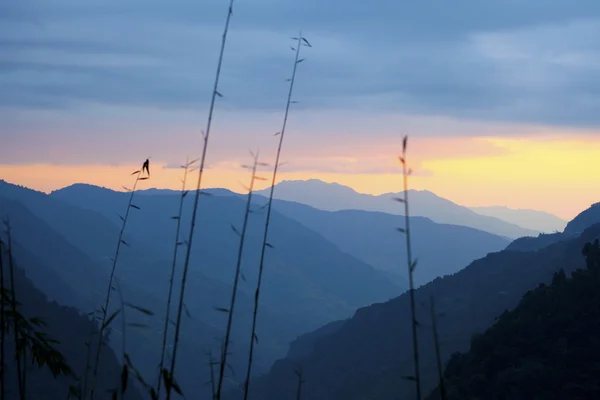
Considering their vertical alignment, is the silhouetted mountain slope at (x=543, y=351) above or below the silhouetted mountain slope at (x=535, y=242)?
below

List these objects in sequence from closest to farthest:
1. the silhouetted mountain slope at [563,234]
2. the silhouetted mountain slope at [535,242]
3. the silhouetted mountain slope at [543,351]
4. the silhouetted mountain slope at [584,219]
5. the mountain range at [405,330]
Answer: the silhouetted mountain slope at [543,351]
the mountain range at [405,330]
the silhouetted mountain slope at [535,242]
the silhouetted mountain slope at [563,234]
the silhouetted mountain slope at [584,219]

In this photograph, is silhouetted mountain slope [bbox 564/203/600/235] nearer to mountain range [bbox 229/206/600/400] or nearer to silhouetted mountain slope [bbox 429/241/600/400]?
mountain range [bbox 229/206/600/400]

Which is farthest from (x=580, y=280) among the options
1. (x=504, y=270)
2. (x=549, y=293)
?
(x=504, y=270)

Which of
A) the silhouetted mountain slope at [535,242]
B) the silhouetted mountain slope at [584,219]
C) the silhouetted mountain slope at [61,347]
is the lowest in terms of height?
the silhouetted mountain slope at [61,347]

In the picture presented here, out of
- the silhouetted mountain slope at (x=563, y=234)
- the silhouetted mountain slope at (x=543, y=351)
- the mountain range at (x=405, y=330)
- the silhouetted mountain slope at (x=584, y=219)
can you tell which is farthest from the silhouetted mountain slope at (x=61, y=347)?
the silhouetted mountain slope at (x=584, y=219)

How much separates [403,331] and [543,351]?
3233 inches

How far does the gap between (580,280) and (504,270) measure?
79.4 m

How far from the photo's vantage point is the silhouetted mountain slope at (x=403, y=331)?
375ft

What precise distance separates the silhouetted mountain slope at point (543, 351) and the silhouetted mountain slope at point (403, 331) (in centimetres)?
3959

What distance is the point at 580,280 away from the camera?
61.6 metres

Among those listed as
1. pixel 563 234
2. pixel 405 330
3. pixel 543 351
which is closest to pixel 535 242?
pixel 563 234

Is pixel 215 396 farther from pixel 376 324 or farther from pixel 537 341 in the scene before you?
pixel 376 324

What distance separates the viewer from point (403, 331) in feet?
450

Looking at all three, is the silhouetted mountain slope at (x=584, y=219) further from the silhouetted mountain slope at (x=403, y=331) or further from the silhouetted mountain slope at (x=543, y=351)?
the silhouetted mountain slope at (x=543, y=351)
